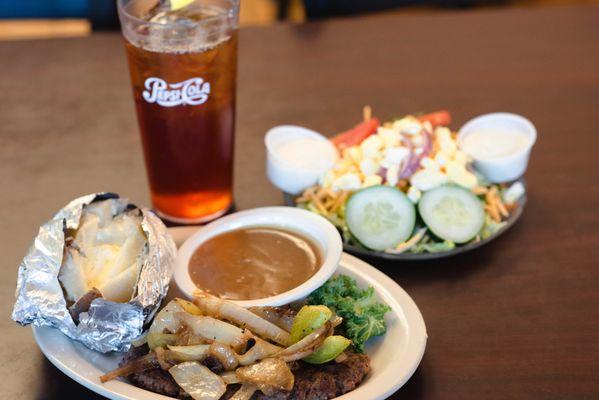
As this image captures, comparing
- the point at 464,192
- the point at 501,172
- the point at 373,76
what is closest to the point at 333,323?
the point at 464,192

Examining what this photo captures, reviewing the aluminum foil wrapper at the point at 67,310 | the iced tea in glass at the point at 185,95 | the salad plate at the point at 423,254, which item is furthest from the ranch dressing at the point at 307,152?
the aluminum foil wrapper at the point at 67,310

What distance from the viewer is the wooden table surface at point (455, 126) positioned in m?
1.42

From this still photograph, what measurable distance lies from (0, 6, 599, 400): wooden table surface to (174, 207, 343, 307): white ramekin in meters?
0.20

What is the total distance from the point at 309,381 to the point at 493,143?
3.07 feet

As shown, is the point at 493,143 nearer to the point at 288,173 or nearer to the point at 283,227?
the point at 288,173

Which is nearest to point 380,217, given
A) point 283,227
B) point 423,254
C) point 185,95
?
point 423,254

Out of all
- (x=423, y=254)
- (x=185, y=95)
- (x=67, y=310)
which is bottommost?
(x=423, y=254)

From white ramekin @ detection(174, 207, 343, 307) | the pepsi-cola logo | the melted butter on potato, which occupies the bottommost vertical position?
white ramekin @ detection(174, 207, 343, 307)

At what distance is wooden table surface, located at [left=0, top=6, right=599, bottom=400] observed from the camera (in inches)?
55.9

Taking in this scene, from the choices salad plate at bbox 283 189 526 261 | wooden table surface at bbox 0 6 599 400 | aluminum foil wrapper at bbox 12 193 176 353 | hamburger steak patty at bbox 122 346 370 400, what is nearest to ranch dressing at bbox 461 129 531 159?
wooden table surface at bbox 0 6 599 400

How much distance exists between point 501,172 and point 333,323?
2.46ft

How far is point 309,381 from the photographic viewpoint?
125cm

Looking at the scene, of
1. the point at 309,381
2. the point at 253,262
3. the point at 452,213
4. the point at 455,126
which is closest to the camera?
the point at 309,381

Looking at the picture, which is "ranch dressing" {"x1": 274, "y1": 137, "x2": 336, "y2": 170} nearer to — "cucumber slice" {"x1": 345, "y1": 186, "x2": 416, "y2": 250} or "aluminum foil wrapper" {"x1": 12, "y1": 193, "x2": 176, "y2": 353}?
"cucumber slice" {"x1": 345, "y1": 186, "x2": 416, "y2": 250}
